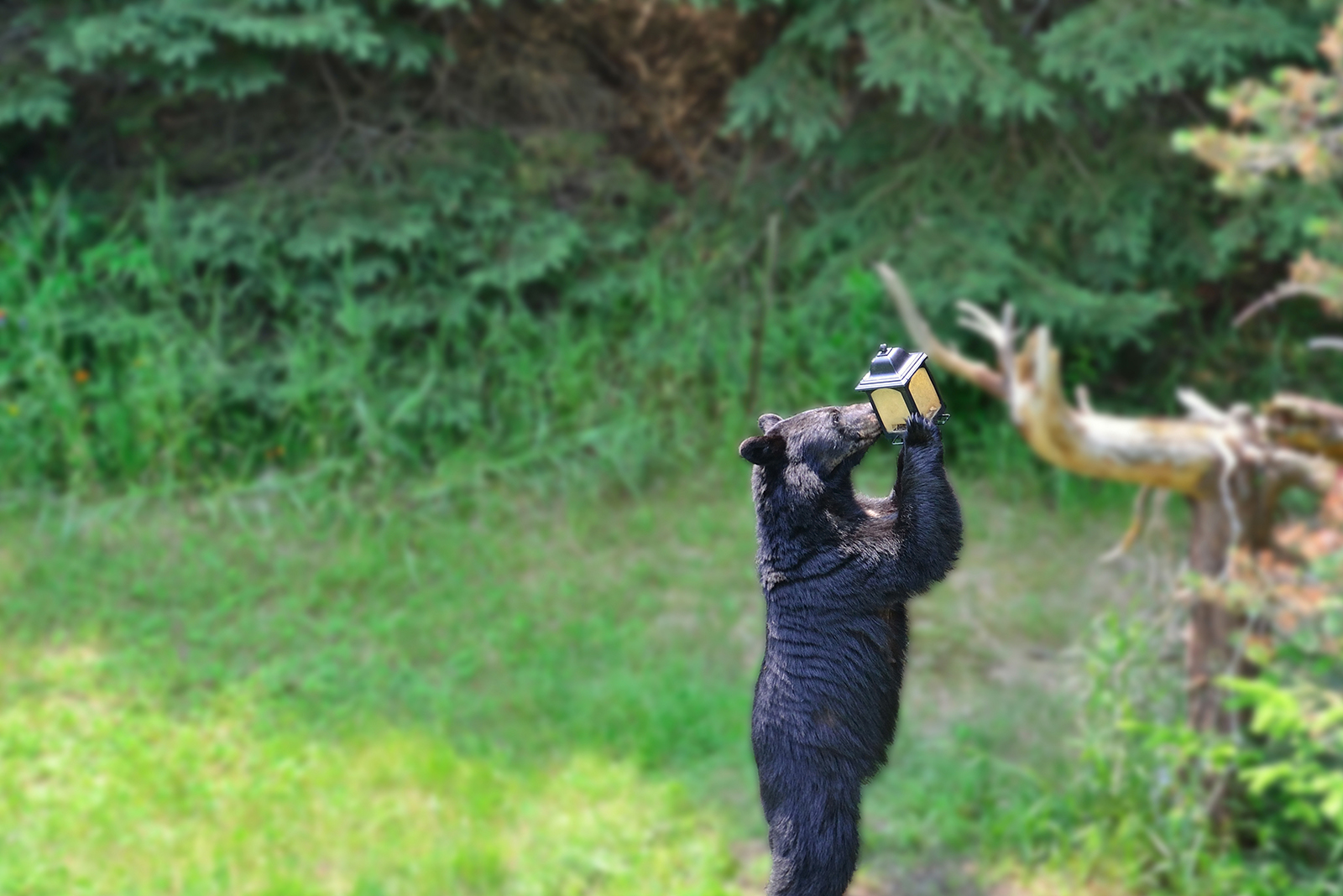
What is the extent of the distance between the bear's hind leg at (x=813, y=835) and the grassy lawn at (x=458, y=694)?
4119mm

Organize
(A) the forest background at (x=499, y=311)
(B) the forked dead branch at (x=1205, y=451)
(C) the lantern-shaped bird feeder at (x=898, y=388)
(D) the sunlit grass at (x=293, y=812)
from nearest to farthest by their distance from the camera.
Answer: (C) the lantern-shaped bird feeder at (x=898, y=388) → (B) the forked dead branch at (x=1205, y=451) → (D) the sunlit grass at (x=293, y=812) → (A) the forest background at (x=499, y=311)

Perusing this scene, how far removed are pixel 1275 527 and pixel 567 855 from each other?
3.26 m

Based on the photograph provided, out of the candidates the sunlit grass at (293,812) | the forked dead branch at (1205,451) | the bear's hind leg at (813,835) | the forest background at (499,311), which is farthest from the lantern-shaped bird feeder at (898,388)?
the forest background at (499,311)

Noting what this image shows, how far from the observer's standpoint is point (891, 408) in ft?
3.10

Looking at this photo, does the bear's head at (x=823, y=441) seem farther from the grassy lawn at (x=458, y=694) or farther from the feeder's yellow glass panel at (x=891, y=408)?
the grassy lawn at (x=458, y=694)

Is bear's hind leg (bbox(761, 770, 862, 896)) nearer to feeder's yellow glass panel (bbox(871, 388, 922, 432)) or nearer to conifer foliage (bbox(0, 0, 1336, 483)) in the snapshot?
feeder's yellow glass panel (bbox(871, 388, 922, 432))

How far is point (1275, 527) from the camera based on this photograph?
16.7ft

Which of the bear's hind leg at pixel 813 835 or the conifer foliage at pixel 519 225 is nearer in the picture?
the bear's hind leg at pixel 813 835

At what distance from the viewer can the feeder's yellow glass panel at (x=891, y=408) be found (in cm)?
93

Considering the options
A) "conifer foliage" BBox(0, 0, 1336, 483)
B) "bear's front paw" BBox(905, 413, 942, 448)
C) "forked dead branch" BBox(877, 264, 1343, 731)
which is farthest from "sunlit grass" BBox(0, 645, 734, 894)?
"bear's front paw" BBox(905, 413, 942, 448)

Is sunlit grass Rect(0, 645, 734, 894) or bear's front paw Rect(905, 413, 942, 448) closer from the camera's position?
bear's front paw Rect(905, 413, 942, 448)

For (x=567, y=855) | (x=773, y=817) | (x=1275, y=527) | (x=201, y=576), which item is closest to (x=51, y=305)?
(x=201, y=576)

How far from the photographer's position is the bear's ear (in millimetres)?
997

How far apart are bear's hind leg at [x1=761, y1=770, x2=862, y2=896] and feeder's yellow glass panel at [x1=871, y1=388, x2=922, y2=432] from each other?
0.30 metres
